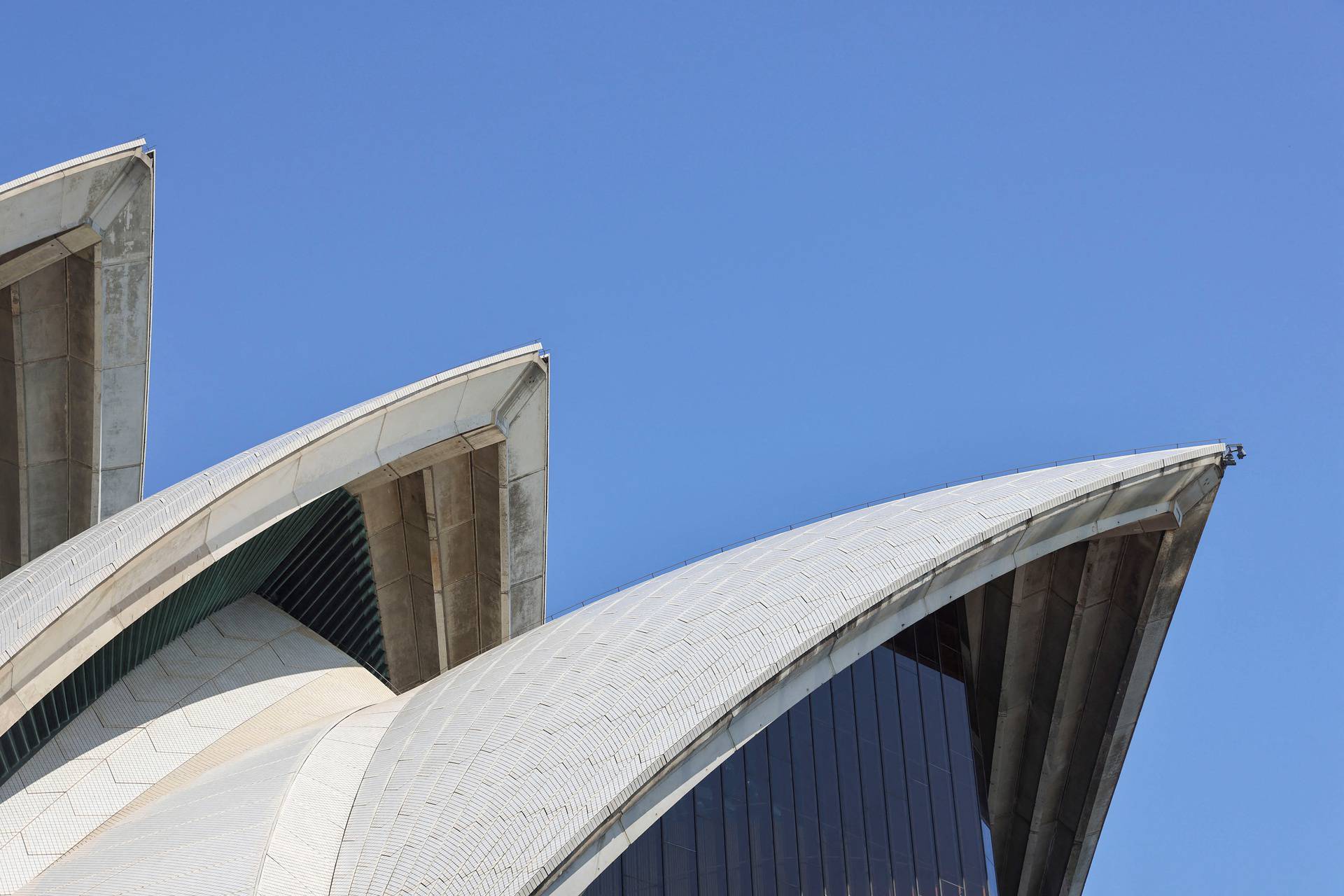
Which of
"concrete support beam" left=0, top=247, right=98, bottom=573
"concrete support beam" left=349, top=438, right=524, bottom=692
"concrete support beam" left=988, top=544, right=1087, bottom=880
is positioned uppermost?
"concrete support beam" left=0, top=247, right=98, bottom=573

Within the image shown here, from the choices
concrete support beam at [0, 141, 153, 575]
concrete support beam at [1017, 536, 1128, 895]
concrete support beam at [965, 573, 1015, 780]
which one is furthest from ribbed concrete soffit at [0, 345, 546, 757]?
concrete support beam at [1017, 536, 1128, 895]

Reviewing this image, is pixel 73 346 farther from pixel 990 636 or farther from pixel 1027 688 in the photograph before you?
pixel 1027 688

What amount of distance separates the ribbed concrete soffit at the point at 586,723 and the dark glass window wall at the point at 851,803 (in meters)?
1.81

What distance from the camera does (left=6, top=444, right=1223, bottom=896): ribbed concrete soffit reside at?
14.5 meters

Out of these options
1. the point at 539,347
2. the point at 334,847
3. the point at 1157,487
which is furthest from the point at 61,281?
the point at 1157,487

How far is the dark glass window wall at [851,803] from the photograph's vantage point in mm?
17609

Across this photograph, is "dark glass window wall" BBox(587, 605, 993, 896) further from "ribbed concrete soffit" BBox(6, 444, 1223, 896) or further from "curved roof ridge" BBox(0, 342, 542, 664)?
"curved roof ridge" BBox(0, 342, 542, 664)

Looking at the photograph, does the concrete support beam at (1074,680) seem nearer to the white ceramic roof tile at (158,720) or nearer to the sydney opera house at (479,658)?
the sydney opera house at (479,658)

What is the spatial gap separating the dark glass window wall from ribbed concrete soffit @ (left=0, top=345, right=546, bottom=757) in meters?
6.52

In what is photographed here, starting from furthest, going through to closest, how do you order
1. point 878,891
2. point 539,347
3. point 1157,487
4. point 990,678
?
point 990,678, point 539,347, point 1157,487, point 878,891

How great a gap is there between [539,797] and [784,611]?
4.17 m

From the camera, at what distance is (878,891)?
64.6 ft

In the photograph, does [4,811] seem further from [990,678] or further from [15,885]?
[990,678]

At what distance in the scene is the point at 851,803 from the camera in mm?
20234
